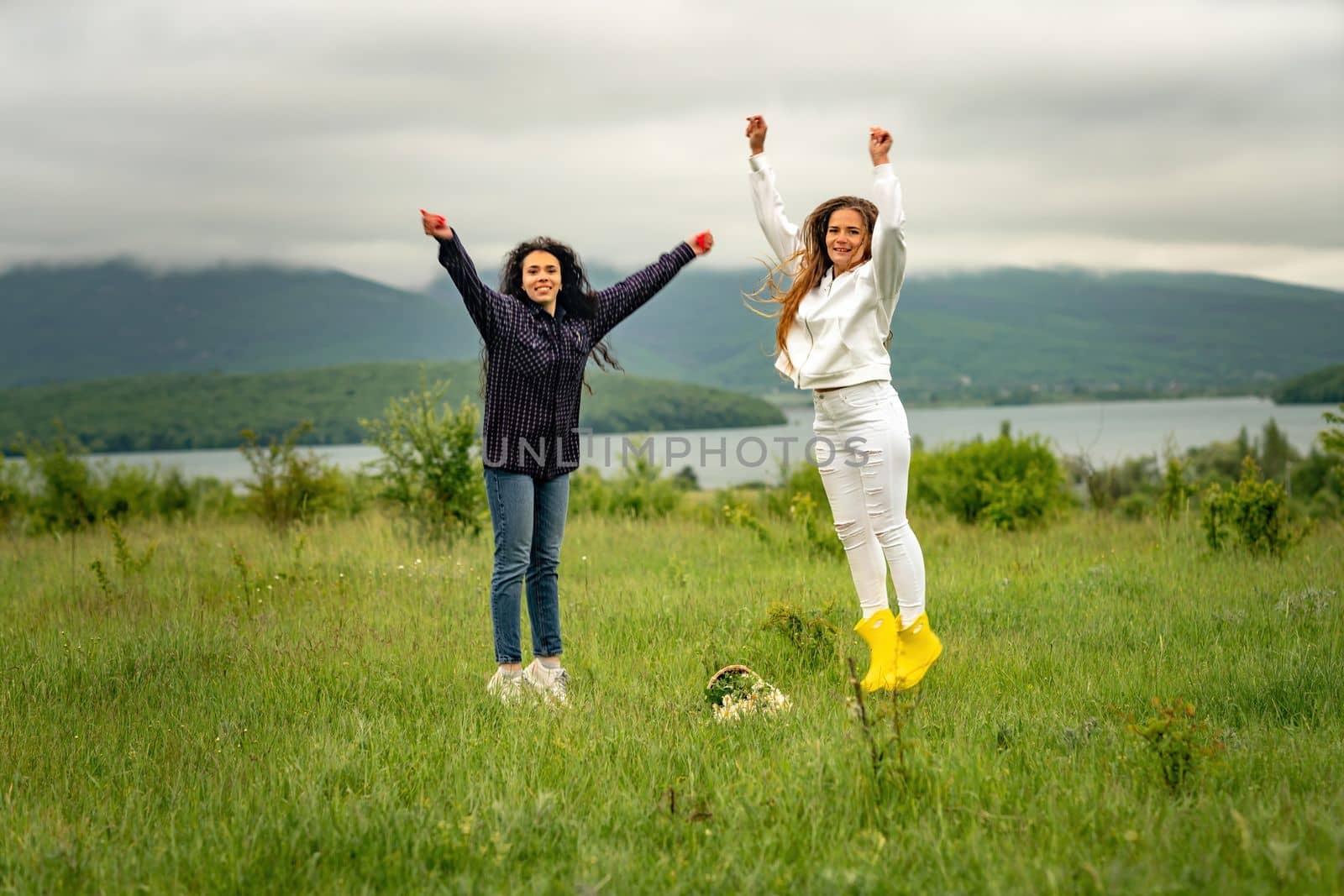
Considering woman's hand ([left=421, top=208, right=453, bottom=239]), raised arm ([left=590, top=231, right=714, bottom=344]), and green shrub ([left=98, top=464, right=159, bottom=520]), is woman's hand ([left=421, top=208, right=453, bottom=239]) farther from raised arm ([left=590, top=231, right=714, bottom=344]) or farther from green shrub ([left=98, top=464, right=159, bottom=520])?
green shrub ([left=98, top=464, right=159, bottom=520])

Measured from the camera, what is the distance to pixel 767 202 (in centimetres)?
548

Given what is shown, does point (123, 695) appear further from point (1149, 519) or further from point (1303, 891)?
point (1149, 519)

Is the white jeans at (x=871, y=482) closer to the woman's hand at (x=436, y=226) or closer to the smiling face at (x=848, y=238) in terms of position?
the smiling face at (x=848, y=238)

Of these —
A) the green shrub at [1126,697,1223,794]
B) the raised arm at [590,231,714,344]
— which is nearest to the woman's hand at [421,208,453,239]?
the raised arm at [590,231,714,344]

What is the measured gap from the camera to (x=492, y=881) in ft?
9.60

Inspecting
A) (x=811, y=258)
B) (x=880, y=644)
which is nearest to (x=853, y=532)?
(x=880, y=644)

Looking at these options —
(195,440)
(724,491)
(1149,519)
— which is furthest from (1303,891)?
(195,440)

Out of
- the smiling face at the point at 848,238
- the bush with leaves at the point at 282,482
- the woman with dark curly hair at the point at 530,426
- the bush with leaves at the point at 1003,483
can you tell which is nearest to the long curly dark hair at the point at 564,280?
the woman with dark curly hair at the point at 530,426

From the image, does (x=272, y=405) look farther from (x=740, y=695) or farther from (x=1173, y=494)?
(x=740, y=695)

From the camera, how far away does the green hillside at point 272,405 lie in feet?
178

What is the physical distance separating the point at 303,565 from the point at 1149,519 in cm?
884

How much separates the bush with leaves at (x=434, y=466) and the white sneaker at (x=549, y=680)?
18.9 feet

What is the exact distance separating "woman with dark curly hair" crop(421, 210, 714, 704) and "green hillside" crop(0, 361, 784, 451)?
4394cm

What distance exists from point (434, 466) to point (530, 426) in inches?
241
